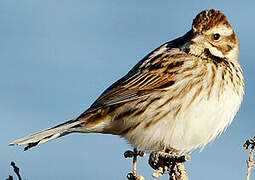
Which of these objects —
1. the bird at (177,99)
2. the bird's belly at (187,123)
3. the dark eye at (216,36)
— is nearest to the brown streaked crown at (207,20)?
the bird at (177,99)

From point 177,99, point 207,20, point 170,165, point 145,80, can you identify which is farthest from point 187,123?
point 207,20

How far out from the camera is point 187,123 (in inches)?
245

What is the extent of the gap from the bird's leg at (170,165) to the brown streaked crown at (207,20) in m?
1.94

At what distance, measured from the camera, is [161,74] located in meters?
6.80

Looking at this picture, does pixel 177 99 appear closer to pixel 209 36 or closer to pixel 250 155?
pixel 209 36

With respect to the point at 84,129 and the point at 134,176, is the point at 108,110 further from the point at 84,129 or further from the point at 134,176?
the point at 134,176

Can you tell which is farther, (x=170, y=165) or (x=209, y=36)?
(x=209, y=36)

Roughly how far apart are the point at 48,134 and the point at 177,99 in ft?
5.51

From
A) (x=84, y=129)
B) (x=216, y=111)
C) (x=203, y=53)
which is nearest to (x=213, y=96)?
(x=216, y=111)

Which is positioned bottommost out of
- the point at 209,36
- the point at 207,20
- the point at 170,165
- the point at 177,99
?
the point at 170,165

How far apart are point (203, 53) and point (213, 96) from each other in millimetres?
743

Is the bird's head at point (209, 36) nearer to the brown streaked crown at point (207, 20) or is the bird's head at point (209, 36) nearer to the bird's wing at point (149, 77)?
the brown streaked crown at point (207, 20)

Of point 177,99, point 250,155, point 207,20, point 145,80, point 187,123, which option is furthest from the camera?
point 145,80

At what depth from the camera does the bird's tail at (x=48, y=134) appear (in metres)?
6.14
